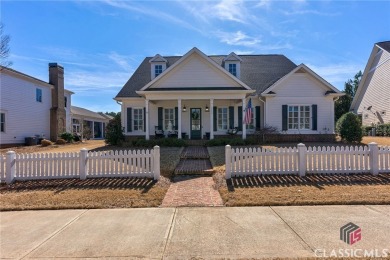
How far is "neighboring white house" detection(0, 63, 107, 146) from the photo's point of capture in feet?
67.3

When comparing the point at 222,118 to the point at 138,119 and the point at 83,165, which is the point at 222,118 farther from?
the point at 83,165

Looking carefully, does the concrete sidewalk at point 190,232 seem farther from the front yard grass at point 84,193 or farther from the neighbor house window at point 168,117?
the neighbor house window at point 168,117

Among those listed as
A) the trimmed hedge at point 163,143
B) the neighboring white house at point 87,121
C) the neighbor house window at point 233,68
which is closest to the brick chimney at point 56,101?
the neighboring white house at point 87,121

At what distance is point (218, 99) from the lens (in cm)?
1831

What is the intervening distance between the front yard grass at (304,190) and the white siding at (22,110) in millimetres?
20156

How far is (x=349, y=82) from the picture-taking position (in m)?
53.7

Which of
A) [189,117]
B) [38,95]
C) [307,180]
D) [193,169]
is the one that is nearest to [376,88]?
[189,117]

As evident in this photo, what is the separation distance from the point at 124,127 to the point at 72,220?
15.2m

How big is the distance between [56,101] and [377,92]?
109 ft

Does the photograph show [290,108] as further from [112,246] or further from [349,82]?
[349,82]

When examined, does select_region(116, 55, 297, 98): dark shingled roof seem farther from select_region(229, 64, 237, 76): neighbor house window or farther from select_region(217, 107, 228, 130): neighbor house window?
select_region(217, 107, 228, 130): neighbor house window

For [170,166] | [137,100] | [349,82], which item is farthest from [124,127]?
[349,82]

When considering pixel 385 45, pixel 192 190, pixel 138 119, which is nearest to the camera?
pixel 192 190

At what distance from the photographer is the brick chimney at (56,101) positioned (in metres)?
26.4
